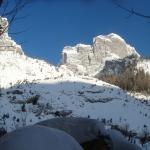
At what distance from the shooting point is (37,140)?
4027 mm

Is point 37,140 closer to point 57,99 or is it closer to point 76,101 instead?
point 57,99

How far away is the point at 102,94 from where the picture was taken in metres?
24.5

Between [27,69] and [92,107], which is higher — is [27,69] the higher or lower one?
the higher one

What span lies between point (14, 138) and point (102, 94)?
20.5 metres

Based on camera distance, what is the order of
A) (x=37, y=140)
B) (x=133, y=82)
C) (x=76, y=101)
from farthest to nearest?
(x=133, y=82) < (x=76, y=101) < (x=37, y=140)

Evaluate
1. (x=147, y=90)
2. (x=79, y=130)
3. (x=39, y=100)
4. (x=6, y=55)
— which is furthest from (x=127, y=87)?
(x=79, y=130)

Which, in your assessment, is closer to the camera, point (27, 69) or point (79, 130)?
point (79, 130)

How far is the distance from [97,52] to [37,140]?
17265cm

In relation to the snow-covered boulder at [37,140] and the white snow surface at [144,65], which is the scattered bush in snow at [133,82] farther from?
the snow-covered boulder at [37,140]

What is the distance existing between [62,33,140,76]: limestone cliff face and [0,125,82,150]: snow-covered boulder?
166m

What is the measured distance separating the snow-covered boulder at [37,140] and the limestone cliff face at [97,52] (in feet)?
543

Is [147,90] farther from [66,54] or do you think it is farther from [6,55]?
[66,54]

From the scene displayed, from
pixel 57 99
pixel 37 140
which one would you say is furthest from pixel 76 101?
pixel 37 140

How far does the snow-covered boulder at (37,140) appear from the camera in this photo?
3.94 meters
